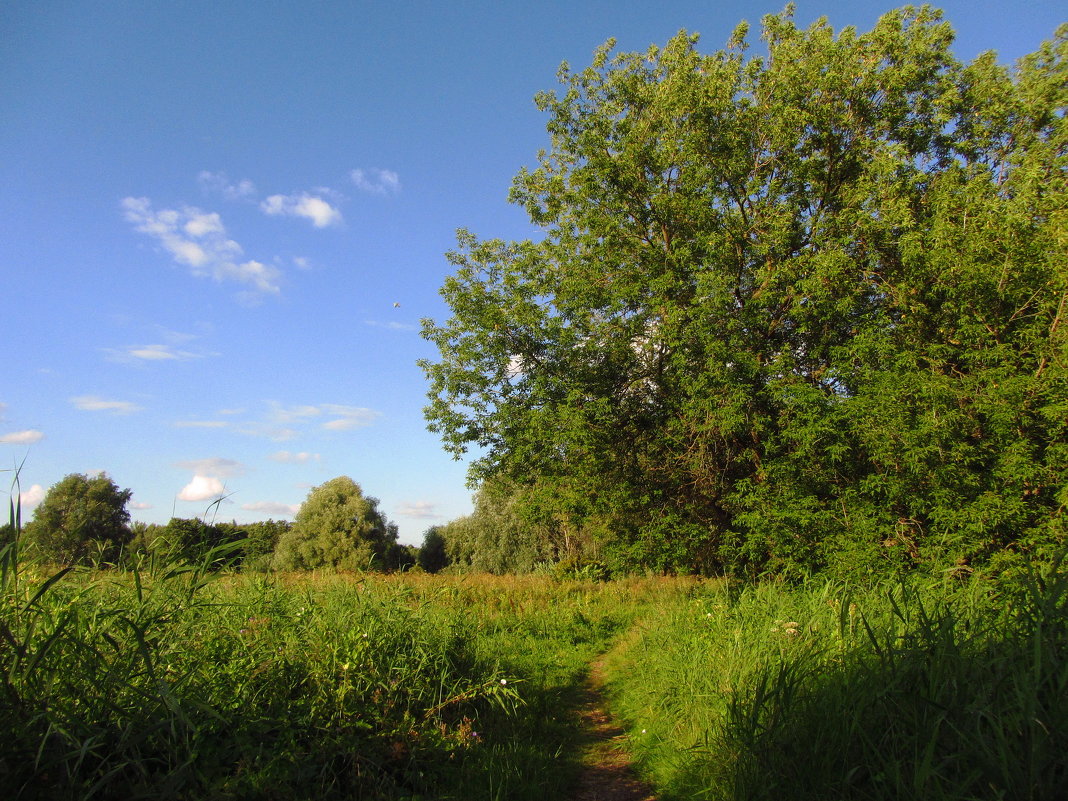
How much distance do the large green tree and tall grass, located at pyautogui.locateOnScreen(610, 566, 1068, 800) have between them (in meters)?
5.70

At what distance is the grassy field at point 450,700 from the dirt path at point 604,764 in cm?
16

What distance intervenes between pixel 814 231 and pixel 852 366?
11.7ft

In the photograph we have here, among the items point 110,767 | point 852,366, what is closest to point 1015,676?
point 110,767

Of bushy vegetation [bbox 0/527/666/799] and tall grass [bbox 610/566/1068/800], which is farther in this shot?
bushy vegetation [bbox 0/527/666/799]

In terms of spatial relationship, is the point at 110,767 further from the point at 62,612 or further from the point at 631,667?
the point at 631,667

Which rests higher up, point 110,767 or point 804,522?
point 804,522

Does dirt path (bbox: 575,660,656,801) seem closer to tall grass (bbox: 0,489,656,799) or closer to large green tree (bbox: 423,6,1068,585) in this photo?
tall grass (bbox: 0,489,656,799)

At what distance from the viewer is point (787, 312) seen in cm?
1374

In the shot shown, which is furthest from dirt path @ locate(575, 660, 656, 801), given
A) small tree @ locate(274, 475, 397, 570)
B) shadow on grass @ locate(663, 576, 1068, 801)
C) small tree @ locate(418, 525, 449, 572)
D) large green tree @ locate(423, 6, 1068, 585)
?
small tree @ locate(418, 525, 449, 572)

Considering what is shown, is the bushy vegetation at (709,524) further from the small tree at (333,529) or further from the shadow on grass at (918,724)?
the small tree at (333,529)

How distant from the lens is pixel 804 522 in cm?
1182

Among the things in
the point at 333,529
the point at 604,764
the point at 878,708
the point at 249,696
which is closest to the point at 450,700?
the point at 604,764

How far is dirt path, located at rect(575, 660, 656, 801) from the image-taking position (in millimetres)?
4664

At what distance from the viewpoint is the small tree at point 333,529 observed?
37.3 metres
